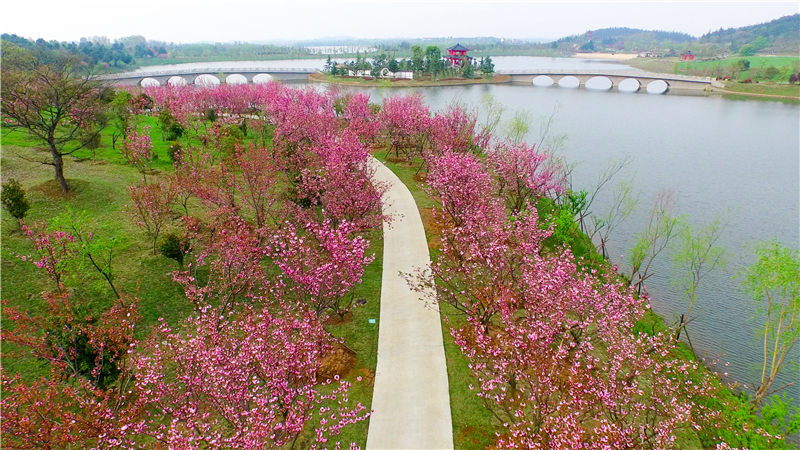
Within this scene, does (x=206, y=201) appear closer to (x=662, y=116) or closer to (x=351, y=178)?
(x=351, y=178)

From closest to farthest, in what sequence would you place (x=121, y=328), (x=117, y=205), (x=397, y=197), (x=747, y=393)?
1. (x=121, y=328)
2. (x=747, y=393)
3. (x=117, y=205)
4. (x=397, y=197)

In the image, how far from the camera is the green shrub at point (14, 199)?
20422 millimetres

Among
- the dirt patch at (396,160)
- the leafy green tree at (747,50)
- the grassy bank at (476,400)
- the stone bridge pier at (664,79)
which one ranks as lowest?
the grassy bank at (476,400)

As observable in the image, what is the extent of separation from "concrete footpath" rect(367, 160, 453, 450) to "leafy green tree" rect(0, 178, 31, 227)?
19.8 metres

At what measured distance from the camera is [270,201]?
25250 mm

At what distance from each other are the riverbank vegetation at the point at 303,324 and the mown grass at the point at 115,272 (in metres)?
0.11

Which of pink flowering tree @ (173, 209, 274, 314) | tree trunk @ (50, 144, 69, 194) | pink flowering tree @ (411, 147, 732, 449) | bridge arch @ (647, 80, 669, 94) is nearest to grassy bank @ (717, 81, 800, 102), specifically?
bridge arch @ (647, 80, 669, 94)

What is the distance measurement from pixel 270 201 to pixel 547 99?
8515 cm

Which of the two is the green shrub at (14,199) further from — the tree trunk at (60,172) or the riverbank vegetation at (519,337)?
the riverbank vegetation at (519,337)

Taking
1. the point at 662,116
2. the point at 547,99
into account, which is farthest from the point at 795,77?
the point at 547,99

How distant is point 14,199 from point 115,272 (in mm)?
6591

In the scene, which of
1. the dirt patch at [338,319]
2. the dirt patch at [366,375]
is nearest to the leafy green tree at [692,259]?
the dirt patch at [366,375]

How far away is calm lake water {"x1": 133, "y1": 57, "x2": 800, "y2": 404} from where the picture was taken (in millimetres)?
23094

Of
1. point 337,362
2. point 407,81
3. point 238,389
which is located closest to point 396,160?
point 337,362
